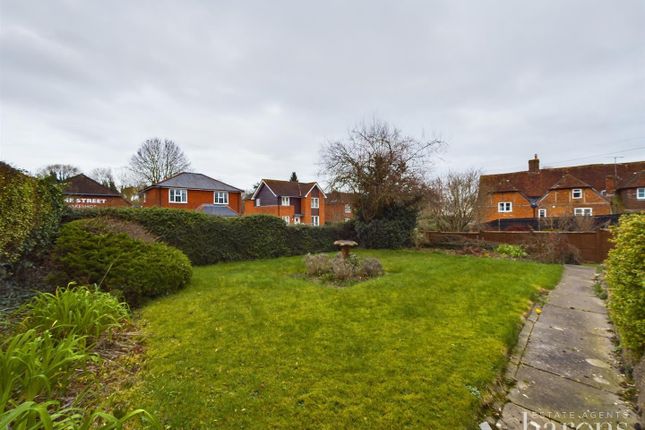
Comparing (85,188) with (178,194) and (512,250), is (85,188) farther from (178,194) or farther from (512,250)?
(512,250)

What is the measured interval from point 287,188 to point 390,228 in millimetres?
23304

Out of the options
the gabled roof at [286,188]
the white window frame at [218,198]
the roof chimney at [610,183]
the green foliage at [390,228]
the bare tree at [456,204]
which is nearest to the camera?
the green foliage at [390,228]

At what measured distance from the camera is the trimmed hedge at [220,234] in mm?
8633

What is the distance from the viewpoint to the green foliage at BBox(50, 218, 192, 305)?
4.81 meters

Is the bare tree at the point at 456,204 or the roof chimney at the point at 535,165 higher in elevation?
the roof chimney at the point at 535,165

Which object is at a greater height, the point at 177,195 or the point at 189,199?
the point at 177,195

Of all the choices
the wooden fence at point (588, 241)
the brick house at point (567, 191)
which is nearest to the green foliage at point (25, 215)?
the wooden fence at point (588, 241)

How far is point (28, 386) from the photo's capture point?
2.13 m

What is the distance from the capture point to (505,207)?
1200 inches

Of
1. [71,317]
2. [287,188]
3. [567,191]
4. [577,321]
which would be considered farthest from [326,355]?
[567,191]

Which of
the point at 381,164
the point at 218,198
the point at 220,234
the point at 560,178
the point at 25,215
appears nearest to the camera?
the point at 25,215

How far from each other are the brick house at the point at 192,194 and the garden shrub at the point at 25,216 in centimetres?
1729

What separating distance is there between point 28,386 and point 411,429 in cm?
309

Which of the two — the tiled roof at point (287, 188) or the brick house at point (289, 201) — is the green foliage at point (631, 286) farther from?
the tiled roof at point (287, 188)
